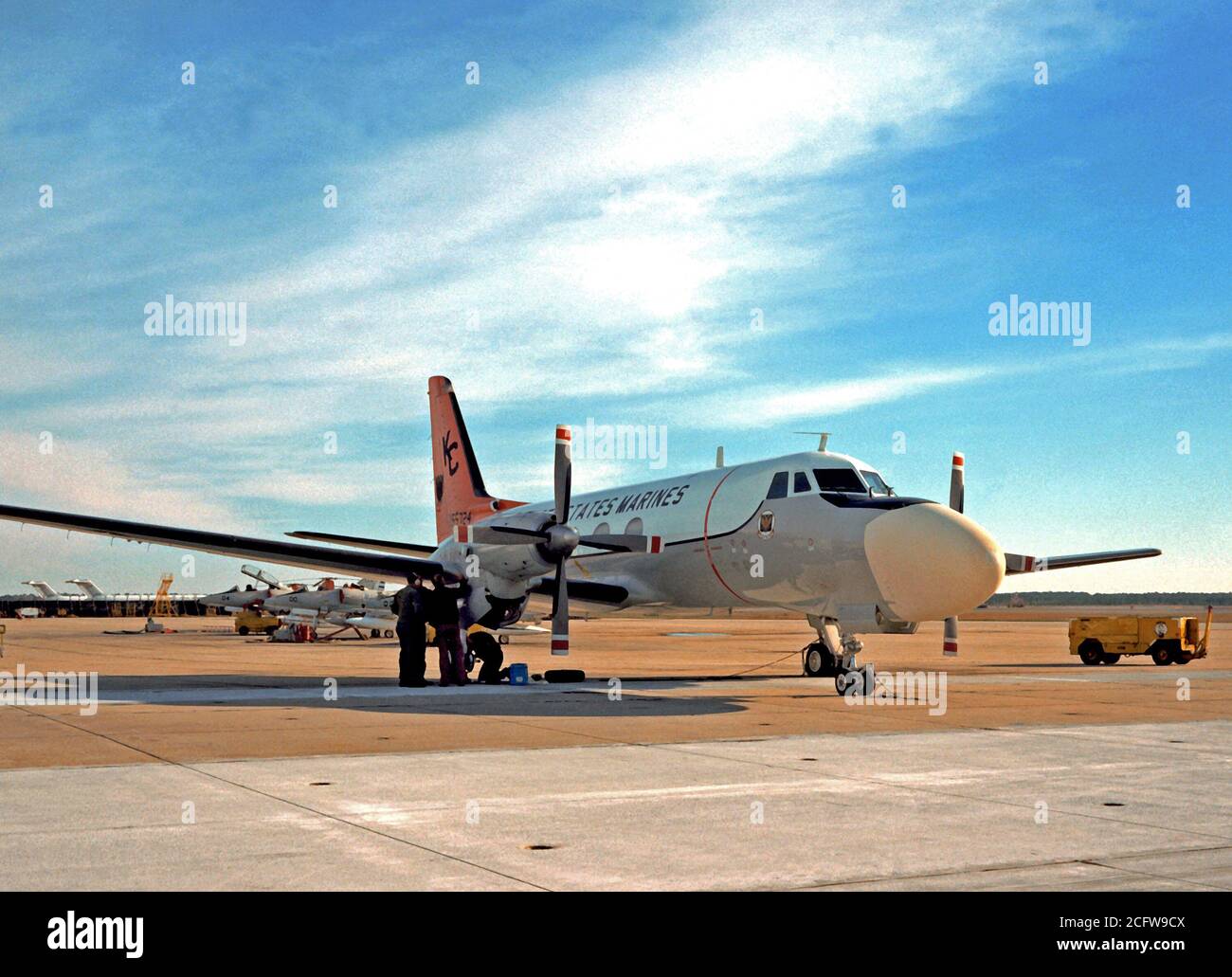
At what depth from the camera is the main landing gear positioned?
63.6 feet

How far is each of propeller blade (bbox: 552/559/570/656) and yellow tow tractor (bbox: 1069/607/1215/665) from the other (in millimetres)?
17809

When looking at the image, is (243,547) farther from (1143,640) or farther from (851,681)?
(1143,640)

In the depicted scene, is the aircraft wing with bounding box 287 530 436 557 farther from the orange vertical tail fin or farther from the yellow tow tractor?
the yellow tow tractor

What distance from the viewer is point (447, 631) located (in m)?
22.3

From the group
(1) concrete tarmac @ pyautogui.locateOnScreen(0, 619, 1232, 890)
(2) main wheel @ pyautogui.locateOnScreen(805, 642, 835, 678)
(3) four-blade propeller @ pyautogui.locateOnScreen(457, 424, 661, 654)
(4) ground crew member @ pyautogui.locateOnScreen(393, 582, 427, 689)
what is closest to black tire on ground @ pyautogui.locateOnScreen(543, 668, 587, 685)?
(3) four-blade propeller @ pyautogui.locateOnScreen(457, 424, 661, 654)

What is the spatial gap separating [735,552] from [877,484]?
9.59 feet

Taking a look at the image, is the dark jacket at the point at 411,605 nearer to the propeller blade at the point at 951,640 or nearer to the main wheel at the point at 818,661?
the main wheel at the point at 818,661

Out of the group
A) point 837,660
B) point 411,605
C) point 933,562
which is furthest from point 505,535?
point 933,562

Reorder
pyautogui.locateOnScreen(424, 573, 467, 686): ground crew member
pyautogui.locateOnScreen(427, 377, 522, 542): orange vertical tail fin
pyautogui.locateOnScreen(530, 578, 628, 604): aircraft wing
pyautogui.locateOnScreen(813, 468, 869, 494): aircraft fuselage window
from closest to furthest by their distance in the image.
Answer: pyautogui.locateOnScreen(813, 468, 869, 494): aircraft fuselage window, pyautogui.locateOnScreen(424, 573, 467, 686): ground crew member, pyautogui.locateOnScreen(530, 578, 628, 604): aircraft wing, pyautogui.locateOnScreen(427, 377, 522, 542): orange vertical tail fin

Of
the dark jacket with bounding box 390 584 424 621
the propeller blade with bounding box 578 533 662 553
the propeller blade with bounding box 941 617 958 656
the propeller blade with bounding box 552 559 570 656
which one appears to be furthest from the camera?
the propeller blade with bounding box 578 533 662 553

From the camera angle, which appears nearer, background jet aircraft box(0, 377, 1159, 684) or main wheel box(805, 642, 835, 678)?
background jet aircraft box(0, 377, 1159, 684)

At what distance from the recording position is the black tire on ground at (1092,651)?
32.7m

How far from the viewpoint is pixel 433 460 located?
109 ft
